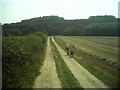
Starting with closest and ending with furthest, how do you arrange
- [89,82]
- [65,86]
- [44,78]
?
[65,86] < [89,82] < [44,78]

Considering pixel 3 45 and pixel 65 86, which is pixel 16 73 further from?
Result: pixel 65 86

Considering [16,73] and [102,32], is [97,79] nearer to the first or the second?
[16,73]

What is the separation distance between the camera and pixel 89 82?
45.8ft

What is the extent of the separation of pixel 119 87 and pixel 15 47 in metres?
8.59

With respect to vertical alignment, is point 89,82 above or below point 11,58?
below

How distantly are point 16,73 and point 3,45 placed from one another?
91.5 inches

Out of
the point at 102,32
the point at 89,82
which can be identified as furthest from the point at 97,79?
the point at 102,32

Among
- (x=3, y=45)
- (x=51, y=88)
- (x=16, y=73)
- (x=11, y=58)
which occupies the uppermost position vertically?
(x=3, y=45)

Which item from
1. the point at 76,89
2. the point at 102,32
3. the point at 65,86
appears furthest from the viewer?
the point at 102,32

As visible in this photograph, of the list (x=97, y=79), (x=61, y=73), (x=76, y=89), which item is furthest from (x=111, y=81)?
(x=61, y=73)

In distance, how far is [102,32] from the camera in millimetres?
129750

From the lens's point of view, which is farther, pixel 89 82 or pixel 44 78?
pixel 44 78

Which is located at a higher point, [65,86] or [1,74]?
[1,74]

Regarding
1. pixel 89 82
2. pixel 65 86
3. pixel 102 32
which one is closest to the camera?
pixel 65 86
